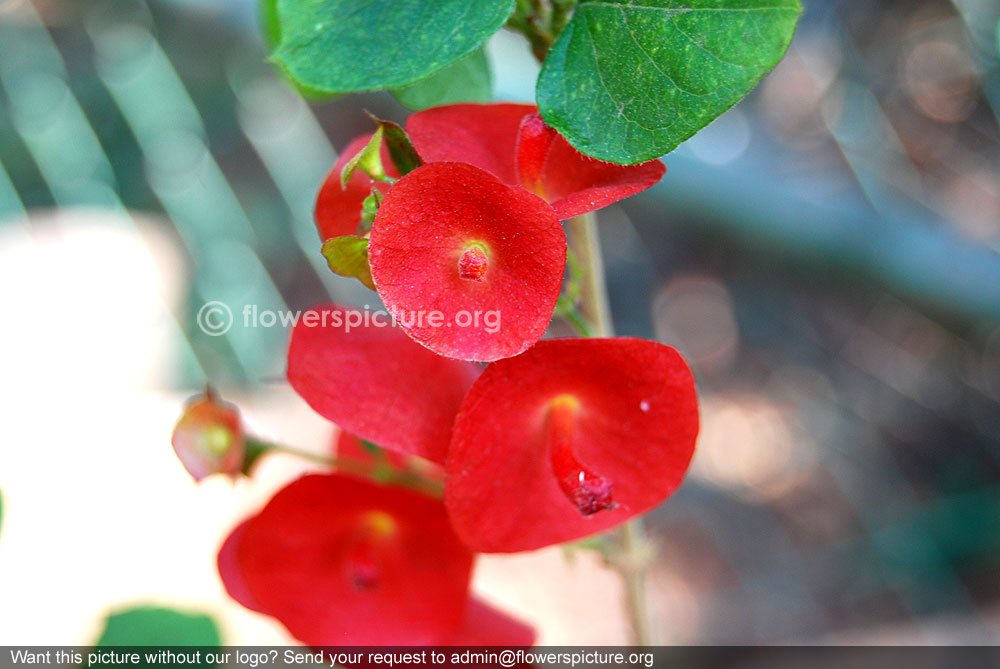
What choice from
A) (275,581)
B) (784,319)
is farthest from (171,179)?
(275,581)

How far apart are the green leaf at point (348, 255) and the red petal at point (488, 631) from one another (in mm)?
154

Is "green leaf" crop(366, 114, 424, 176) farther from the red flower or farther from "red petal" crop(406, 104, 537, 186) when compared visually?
the red flower

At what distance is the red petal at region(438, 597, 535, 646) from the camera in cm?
31

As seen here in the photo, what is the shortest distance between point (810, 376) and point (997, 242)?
1.09 feet

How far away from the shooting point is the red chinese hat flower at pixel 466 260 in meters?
0.20

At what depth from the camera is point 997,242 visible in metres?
0.99

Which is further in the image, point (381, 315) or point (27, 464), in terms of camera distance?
point (27, 464)

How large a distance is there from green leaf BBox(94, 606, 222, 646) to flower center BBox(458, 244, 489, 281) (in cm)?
29

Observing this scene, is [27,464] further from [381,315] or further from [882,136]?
[882,136]

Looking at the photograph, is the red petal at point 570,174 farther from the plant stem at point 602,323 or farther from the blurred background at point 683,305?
the blurred background at point 683,305

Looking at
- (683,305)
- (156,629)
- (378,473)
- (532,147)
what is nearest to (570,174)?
(532,147)

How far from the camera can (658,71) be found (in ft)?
0.69

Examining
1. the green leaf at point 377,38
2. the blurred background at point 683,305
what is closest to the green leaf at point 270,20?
the green leaf at point 377,38

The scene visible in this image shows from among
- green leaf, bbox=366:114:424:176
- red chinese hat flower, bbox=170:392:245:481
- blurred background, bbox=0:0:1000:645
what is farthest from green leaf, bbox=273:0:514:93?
blurred background, bbox=0:0:1000:645
